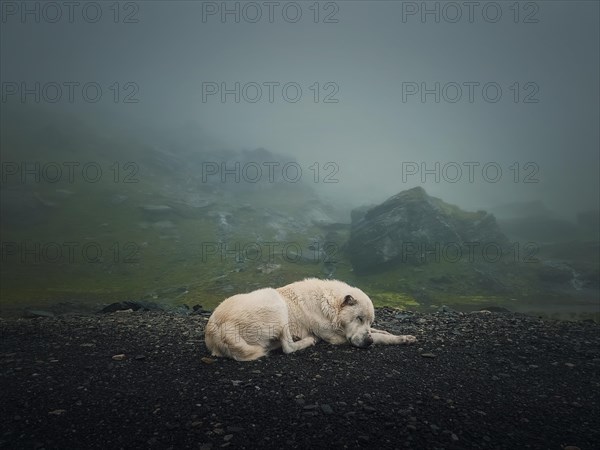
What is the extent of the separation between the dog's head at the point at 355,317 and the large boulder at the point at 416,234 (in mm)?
56265

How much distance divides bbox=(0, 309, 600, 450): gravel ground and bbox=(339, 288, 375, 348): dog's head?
15.8 inches

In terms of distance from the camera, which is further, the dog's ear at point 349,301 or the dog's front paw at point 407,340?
the dog's front paw at point 407,340

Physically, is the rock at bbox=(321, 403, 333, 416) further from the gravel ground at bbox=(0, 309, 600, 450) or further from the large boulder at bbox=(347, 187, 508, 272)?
the large boulder at bbox=(347, 187, 508, 272)

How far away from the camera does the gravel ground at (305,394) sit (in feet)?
16.1

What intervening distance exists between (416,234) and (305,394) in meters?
68.8

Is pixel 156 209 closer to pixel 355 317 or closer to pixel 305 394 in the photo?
pixel 355 317

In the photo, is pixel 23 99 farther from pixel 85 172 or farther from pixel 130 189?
pixel 130 189

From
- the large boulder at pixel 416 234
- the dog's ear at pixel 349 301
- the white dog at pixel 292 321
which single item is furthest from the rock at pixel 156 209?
the dog's ear at pixel 349 301

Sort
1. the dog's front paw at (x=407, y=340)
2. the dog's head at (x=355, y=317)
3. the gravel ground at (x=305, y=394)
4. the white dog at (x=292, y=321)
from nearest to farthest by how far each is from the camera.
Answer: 1. the gravel ground at (x=305, y=394)
2. the white dog at (x=292, y=321)
3. the dog's head at (x=355, y=317)
4. the dog's front paw at (x=407, y=340)

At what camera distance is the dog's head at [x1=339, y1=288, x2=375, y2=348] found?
8.91m

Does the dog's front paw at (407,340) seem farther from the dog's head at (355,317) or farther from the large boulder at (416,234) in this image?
the large boulder at (416,234)

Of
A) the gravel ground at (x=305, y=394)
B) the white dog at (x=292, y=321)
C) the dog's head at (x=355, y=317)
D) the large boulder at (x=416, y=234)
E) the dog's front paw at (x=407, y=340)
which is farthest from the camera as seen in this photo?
the large boulder at (x=416, y=234)

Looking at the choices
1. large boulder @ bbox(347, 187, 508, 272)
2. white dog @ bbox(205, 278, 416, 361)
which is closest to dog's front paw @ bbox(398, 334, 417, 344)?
white dog @ bbox(205, 278, 416, 361)

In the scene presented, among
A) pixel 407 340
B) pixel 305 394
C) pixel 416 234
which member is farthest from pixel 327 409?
pixel 416 234
